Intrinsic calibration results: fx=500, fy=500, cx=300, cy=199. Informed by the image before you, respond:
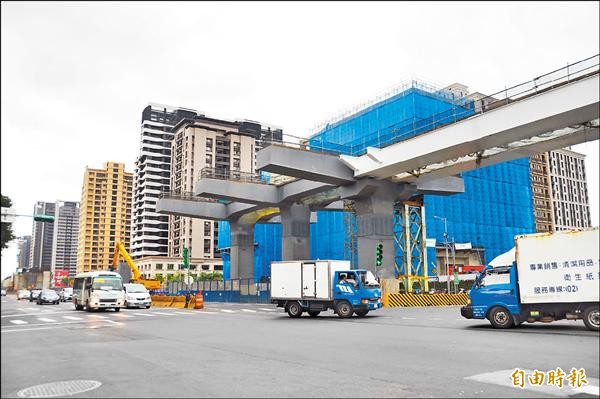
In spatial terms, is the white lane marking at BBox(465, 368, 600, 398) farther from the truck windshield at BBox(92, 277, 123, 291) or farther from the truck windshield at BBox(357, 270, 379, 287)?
the truck windshield at BBox(92, 277, 123, 291)

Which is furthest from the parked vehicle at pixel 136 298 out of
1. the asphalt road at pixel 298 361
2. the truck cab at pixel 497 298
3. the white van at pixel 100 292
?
the truck cab at pixel 497 298

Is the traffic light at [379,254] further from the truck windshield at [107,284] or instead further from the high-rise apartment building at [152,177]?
the high-rise apartment building at [152,177]

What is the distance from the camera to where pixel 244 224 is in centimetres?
5384

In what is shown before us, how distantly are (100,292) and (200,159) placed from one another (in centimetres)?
10540

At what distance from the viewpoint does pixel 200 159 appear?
134125 mm

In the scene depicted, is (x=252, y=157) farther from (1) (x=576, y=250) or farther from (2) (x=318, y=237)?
(1) (x=576, y=250)

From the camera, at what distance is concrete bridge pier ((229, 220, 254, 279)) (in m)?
53.8

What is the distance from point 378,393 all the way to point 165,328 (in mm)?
13123

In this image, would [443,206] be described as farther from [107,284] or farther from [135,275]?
[107,284]

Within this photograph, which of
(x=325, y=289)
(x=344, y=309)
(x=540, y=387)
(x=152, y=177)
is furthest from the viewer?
(x=152, y=177)

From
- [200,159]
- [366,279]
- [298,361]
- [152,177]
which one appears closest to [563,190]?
[200,159]

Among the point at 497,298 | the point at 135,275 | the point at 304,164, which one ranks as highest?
the point at 304,164

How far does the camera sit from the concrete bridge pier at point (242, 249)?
53781 mm

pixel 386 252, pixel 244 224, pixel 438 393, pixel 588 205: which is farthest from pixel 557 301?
pixel 588 205
